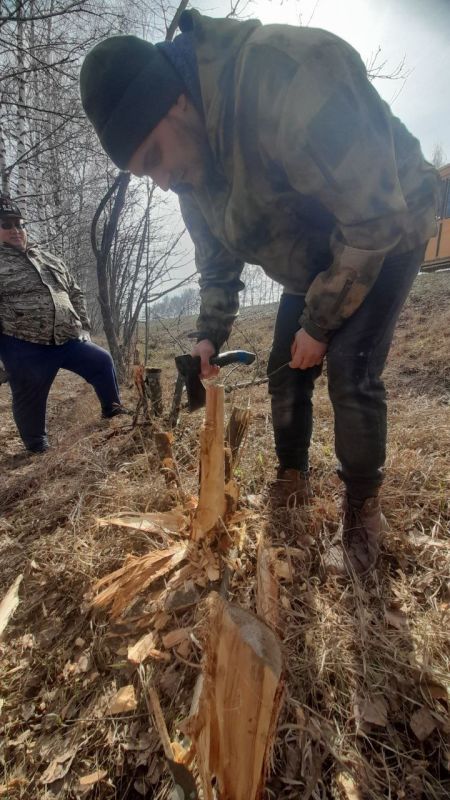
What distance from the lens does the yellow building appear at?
991 cm

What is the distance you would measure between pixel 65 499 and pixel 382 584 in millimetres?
1851

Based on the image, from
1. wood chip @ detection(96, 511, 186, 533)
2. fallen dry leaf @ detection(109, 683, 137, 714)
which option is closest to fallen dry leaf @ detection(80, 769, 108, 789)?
fallen dry leaf @ detection(109, 683, 137, 714)

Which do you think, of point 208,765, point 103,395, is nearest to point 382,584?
point 208,765

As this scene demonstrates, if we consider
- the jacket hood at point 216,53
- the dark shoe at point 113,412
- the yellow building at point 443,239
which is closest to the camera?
the jacket hood at point 216,53

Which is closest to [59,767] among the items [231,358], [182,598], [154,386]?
[182,598]

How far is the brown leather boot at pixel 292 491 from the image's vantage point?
188cm

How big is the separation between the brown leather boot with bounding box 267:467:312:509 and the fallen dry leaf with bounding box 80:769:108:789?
115cm

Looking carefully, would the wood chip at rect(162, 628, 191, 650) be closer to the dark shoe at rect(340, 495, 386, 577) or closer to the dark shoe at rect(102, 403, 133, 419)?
the dark shoe at rect(340, 495, 386, 577)

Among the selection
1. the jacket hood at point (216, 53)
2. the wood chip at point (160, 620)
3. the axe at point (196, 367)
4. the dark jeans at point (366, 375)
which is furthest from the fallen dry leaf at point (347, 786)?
the jacket hood at point (216, 53)

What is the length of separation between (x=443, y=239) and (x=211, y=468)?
1181 centimetres

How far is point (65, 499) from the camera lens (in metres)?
2.33

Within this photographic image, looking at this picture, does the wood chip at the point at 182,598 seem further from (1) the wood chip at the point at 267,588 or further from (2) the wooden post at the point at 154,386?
(2) the wooden post at the point at 154,386

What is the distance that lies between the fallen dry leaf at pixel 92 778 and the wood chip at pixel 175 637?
34 cm

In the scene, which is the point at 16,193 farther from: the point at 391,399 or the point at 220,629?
the point at 220,629
